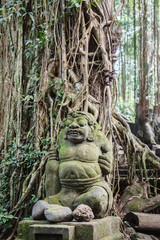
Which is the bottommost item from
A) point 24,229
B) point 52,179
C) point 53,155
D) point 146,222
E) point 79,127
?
point 146,222

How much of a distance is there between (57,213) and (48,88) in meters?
2.23

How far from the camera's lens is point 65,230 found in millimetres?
2680

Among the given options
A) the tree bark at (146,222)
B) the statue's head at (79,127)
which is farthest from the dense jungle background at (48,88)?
the statue's head at (79,127)

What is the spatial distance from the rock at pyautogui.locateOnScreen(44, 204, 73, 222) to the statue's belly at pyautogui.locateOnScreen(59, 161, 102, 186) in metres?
0.30

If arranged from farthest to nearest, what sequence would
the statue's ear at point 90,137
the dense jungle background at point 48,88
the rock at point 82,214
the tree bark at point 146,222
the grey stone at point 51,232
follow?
1. the dense jungle background at point 48,88
2. the tree bark at point 146,222
3. the statue's ear at point 90,137
4. the rock at point 82,214
5. the grey stone at point 51,232

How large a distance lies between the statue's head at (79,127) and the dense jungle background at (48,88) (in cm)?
72

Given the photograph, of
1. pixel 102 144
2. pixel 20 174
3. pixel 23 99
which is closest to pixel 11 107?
pixel 23 99

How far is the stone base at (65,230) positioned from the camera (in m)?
2.69

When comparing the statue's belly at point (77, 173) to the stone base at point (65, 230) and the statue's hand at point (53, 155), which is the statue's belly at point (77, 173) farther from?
the stone base at point (65, 230)

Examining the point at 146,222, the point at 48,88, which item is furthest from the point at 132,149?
the point at 48,88

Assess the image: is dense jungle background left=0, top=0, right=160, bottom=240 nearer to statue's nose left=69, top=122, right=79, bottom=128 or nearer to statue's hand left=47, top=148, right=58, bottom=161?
statue's hand left=47, top=148, right=58, bottom=161

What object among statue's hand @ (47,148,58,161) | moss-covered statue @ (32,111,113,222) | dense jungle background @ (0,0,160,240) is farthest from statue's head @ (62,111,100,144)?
dense jungle background @ (0,0,160,240)

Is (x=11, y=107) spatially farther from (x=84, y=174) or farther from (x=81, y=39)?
(x=84, y=174)

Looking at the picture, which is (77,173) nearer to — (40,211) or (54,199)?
(54,199)
